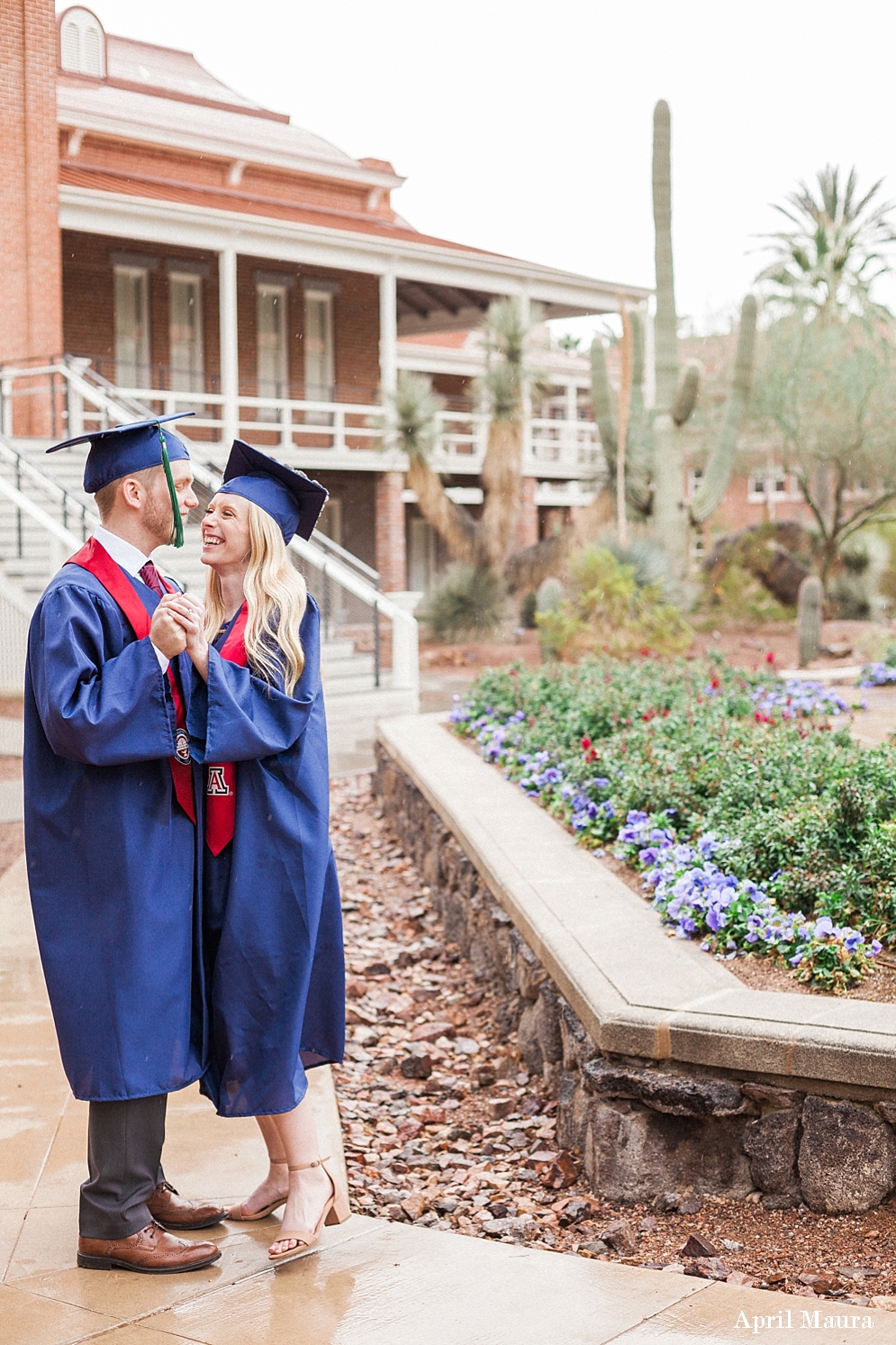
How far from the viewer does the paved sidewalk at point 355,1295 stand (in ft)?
8.36

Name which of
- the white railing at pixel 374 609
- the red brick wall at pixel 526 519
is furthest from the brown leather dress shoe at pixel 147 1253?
the red brick wall at pixel 526 519

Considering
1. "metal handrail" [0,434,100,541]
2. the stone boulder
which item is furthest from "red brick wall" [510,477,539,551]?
the stone boulder

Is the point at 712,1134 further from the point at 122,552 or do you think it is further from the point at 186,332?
the point at 186,332

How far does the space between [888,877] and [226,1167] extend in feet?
7.40

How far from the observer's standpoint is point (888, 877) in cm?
432

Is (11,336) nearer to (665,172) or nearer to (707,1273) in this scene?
(665,172)

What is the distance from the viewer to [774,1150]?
3.42 meters

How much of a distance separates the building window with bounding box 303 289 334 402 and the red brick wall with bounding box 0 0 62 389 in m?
5.26

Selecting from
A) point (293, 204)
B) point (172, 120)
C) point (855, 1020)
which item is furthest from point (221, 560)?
point (172, 120)

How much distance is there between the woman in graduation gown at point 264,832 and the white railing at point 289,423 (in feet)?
35.0

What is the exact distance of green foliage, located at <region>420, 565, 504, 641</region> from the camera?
64.5ft

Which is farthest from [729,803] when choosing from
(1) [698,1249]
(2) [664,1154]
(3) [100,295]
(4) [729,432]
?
(3) [100,295]

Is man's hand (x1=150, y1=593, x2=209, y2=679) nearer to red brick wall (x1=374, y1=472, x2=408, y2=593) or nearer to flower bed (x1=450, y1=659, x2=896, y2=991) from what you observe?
flower bed (x1=450, y1=659, x2=896, y2=991)

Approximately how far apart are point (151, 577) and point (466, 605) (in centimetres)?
1671
